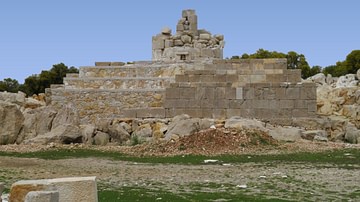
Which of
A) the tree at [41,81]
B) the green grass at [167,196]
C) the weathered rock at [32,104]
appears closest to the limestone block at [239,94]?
the weathered rock at [32,104]

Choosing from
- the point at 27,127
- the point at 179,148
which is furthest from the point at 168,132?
the point at 27,127

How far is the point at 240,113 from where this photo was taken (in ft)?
88.7

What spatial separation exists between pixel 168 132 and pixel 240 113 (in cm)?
392

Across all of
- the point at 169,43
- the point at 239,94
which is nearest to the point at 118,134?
the point at 239,94

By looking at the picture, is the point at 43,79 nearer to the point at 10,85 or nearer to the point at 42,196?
the point at 10,85

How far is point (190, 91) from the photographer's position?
1083 inches

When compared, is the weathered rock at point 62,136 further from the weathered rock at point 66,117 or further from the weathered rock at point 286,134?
the weathered rock at point 286,134

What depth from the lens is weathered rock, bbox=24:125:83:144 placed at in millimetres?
23609

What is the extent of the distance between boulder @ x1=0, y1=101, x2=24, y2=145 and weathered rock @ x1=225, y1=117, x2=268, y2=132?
7.83 metres

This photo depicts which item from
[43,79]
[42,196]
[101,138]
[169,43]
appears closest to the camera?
[42,196]

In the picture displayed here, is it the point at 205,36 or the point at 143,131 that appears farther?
the point at 205,36

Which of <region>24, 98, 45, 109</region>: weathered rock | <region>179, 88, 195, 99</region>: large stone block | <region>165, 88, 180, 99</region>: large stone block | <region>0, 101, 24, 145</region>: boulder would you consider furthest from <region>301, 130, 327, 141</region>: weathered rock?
<region>24, 98, 45, 109</region>: weathered rock

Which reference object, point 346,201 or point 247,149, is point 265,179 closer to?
point 346,201

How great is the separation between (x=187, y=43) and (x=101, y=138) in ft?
37.2
